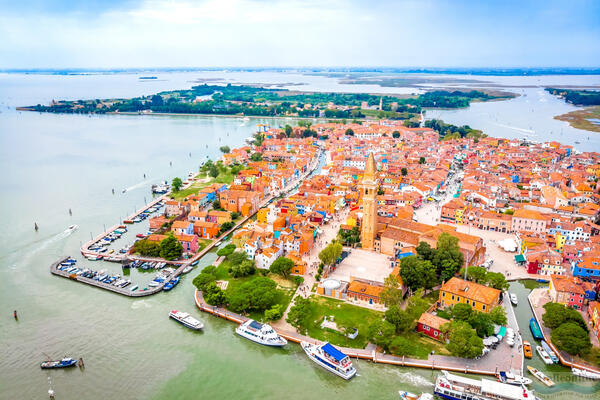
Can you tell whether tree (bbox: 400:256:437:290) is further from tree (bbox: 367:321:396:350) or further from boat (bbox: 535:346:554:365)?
boat (bbox: 535:346:554:365)

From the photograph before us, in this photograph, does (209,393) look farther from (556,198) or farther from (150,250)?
(556,198)

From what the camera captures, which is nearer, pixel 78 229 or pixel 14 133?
pixel 78 229

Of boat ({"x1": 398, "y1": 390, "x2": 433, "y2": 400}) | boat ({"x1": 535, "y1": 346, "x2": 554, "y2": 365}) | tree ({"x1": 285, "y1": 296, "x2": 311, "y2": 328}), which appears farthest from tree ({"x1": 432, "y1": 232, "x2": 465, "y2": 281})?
boat ({"x1": 398, "y1": 390, "x2": 433, "y2": 400})

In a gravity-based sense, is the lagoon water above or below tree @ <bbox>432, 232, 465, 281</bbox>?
below

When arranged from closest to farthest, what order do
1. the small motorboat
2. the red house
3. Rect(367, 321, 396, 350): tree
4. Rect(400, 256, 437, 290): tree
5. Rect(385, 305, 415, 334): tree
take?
the small motorboat, Rect(367, 321, 396, 350): tree, Rect(385, 305, 415, 334): tree, the red house, Rect(400, 256, 437, 290): tree

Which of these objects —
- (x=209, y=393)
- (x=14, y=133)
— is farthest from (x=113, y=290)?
(x=14, y=133)

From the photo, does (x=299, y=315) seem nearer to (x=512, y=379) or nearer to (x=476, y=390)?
(x=476, y=390)

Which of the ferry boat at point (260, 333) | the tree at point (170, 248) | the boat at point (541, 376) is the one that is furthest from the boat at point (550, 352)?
the tree at point (170, 248)
